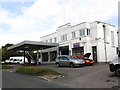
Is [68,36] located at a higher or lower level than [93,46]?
higher

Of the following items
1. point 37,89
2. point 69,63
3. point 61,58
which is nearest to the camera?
point 37,89

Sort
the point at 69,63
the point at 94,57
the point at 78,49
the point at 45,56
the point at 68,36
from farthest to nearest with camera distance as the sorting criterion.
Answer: the point at 45,56 → the point at 68,36 → the point at 78,49 → the point at 94,57 → the point at 69,63

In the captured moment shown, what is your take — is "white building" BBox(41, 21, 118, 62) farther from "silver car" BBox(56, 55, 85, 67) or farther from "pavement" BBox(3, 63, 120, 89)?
"pavement" BBox(3, 63, 120, 89)

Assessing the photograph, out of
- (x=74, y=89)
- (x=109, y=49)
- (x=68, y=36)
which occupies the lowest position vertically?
(x=74, y=89)

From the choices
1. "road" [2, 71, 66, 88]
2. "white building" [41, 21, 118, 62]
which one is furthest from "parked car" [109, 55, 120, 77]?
"white building" [41, 21, 118, 62]

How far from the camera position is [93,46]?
32.1 meters

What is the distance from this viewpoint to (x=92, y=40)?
32.2 metres

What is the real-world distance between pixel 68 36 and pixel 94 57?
26.0 ft

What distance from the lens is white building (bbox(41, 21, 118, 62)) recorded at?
31516 mm

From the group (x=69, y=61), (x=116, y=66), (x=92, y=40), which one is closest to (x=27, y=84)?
(x=116, y=66)

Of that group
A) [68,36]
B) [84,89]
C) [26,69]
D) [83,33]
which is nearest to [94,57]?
[83,33]

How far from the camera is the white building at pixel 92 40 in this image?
31516 mm

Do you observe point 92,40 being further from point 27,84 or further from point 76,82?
point 27,84

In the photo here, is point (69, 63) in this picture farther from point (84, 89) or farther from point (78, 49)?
point (84, 89)
